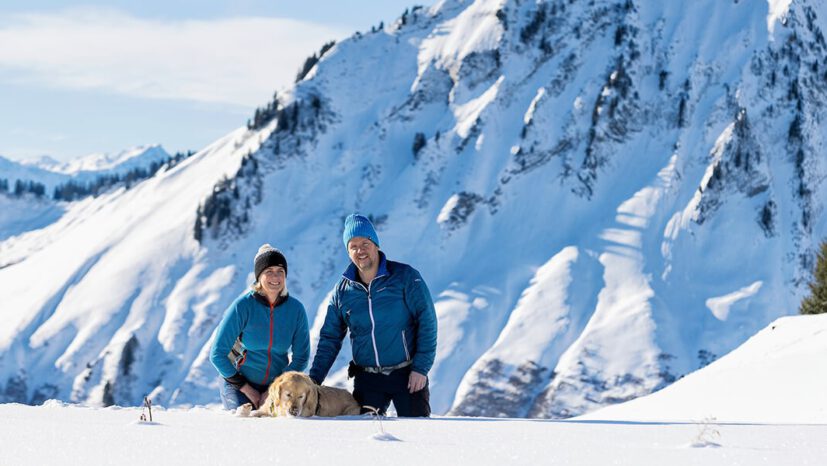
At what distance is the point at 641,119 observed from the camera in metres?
106

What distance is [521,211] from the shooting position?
10319 centimetres

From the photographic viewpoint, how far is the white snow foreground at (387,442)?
6.36 metres

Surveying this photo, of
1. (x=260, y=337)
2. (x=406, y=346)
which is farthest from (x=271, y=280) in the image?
(x=406, y=346)

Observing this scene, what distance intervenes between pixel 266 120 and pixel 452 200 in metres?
34.2

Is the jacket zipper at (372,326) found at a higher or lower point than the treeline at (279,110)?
lower

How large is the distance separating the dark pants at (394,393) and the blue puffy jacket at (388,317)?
0.16 meters

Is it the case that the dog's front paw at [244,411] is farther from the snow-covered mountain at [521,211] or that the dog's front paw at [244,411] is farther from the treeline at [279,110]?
the treeline at [279,110]

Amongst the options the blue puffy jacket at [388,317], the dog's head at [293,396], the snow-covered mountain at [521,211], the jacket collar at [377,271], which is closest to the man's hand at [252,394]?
the blue puffy jacket at [388,317]

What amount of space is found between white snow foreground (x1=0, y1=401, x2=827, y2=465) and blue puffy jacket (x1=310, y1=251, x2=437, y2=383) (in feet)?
5.90

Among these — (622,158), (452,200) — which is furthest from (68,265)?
(622,158)

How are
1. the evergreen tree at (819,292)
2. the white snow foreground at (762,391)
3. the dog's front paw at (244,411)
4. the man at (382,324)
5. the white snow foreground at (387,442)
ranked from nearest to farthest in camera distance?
the white snow foreground at (387,442), the dog's front paw at (244,411), the man at (382,324), the white snow foreground at (762,391), the evergreen tree at (819,292)

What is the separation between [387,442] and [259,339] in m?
3.89

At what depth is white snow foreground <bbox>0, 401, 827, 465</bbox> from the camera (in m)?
6.36

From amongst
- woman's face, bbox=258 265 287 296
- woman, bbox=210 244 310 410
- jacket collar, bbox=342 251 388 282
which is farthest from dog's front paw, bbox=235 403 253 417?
jacket collar, bbox=342 251 388 282
